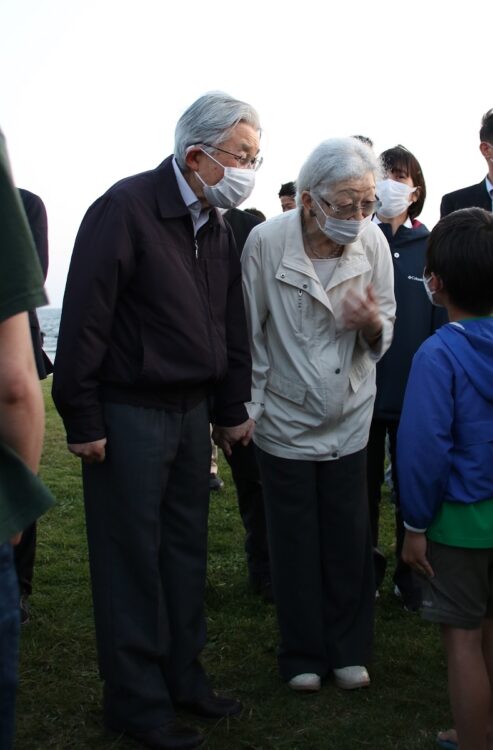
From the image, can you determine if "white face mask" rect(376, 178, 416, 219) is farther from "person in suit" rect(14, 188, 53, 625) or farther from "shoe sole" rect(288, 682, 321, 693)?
"shoe sole" rect(288, 682, 321, 693)

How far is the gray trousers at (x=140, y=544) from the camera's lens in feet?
11.0

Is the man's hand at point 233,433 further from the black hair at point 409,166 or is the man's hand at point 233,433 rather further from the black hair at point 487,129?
the black hair at point 487,129

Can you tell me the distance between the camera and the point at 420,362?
2.97 meters

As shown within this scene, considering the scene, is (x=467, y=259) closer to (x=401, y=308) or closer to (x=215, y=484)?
(x=401, y=308)

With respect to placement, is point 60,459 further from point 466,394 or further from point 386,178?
point 466,394

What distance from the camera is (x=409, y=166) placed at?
15.7 feet

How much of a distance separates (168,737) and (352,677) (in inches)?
35.7

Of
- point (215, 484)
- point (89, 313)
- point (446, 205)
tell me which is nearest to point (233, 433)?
point (89, 313)

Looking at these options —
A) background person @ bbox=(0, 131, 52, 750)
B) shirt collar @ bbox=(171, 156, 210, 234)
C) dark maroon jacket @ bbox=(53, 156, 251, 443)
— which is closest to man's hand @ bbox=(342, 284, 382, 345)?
dark maroon jacket @ bbox=(53, 156, 251, 443)

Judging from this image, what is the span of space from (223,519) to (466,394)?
374 centimetres

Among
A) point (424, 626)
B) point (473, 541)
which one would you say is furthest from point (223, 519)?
point (473, 541)

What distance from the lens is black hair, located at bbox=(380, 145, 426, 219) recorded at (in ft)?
15.7

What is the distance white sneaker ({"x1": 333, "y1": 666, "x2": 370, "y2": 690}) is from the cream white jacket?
93 centimetres

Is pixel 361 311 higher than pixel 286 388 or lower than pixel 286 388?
higher
